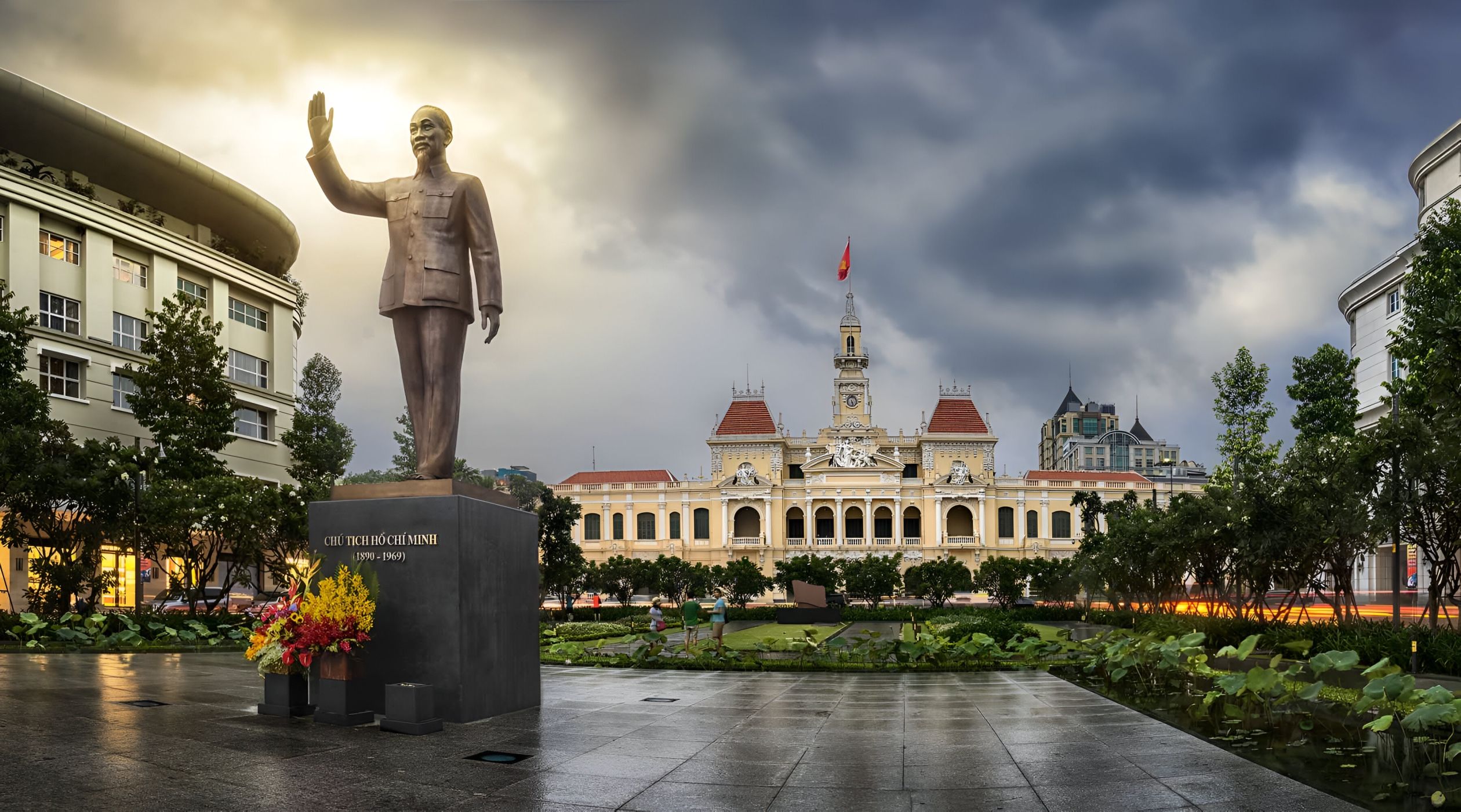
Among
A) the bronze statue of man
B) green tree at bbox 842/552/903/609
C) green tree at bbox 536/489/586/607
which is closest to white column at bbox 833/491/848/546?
green tree at bbox 842/552/903/609

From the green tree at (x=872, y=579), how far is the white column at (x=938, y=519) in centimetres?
3423

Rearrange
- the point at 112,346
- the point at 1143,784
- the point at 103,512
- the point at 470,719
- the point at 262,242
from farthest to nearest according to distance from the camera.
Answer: the point at 262,242 < the point at 112,346 < the point at 103,512 < the point at 470,719 < the point at 1143,784

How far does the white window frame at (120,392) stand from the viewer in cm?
3628

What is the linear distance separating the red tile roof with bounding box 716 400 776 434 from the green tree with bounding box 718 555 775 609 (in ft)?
128

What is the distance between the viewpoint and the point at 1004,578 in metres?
44.4

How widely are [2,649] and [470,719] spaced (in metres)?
13.3

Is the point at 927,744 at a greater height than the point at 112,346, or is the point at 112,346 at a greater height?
the point at 112,346

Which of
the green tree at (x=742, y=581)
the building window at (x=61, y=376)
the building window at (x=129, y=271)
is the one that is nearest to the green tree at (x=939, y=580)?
the green tree at (x=742, y=581)

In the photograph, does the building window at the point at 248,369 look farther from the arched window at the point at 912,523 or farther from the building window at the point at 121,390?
the arched window at the point at 912,523

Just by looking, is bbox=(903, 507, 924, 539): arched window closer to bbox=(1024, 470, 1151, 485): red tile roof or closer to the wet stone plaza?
bbox=(1024, 470, 1151, 485): red tile roof

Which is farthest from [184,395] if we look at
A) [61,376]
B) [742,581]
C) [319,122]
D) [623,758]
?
[623,758]

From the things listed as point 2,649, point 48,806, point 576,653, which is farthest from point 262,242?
point 48,806

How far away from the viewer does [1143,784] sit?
685 cm

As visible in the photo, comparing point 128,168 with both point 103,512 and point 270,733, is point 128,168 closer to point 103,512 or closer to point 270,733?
point 103,512
